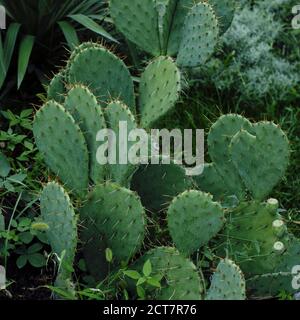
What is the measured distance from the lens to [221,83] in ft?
15.0

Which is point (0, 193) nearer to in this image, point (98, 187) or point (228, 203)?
point (98, 187)

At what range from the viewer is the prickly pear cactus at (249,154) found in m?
2.99

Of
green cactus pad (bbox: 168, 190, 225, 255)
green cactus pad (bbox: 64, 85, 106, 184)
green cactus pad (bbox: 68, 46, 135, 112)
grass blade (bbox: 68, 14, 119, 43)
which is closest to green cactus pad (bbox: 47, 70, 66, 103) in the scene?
green cactus pad (bbox: 68, 46, 135, 112)

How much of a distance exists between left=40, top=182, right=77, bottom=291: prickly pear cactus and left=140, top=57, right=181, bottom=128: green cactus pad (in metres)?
0.50

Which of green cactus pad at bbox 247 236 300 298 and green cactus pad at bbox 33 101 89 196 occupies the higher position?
green cactus pad at bbox 33 101 89 196

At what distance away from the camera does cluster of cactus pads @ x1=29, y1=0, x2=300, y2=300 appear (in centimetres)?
289

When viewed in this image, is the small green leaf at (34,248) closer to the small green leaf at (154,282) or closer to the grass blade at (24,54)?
the small green leaf at (154,282)

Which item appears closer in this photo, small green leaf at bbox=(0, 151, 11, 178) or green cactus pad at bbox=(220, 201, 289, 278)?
green cactus pad at bbox=(220, 201, 289, 278)

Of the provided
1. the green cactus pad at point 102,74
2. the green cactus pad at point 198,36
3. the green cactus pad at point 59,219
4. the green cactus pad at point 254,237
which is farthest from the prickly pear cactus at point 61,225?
the green cactus pad at point 198,36

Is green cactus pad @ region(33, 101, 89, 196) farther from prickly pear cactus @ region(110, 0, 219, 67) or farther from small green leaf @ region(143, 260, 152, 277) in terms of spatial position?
prickly pear cactus @ region(110, 0, 219, 67)

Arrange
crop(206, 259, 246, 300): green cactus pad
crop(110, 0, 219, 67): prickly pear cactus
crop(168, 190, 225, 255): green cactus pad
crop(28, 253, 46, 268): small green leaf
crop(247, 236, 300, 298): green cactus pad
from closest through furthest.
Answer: crop(206, 259, 246, 300): green cactus pad < crop(168, 190, 225, 255): green cactus pad < crop(247, 236, 300, 298): green cactus pad < crop(28, 253, 46, 268): small green leaf < crop(110, 0, 219, 67): prickly pear cactus

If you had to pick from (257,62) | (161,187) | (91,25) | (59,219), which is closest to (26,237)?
(59,219)

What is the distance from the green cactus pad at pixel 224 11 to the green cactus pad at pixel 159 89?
18.5 inches
